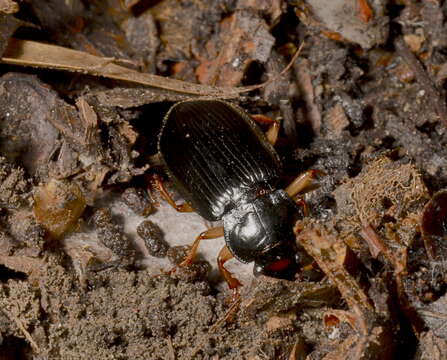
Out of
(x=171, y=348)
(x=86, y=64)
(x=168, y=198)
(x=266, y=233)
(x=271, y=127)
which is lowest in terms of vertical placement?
(x=171, y=348)

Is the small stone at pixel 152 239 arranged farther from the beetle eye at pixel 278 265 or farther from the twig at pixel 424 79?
the twig at pixel 424 79

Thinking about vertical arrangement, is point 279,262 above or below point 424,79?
below

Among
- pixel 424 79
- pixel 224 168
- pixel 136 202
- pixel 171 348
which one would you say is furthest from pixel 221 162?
pixel 424 79

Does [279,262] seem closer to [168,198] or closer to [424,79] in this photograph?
[168,198]

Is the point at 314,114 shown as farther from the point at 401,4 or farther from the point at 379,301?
the point at 379,301

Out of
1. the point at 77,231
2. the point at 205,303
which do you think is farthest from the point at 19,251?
the point at 205,303

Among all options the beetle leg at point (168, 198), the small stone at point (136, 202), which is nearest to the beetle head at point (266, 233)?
the beetle leg at point (168, 198)

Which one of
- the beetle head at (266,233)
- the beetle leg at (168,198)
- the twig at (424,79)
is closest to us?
Result: the beetle head at (266,233)
